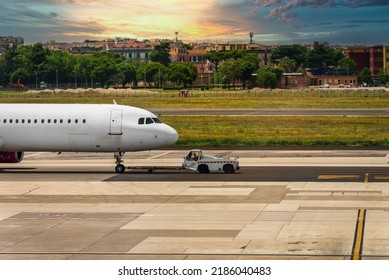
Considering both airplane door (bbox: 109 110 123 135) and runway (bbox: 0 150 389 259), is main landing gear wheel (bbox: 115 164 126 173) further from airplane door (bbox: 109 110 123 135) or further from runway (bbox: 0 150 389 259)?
airplane door (bbox: 109 110 123 135)

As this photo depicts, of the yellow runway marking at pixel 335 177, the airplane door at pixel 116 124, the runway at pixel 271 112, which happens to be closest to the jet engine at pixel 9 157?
the airplane door at pixel 116 124

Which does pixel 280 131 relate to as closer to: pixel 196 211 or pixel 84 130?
pixel 84 130

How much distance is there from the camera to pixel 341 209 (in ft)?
146

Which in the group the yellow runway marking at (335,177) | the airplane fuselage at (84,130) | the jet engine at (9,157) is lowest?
the yellow runway marking at (335,177)

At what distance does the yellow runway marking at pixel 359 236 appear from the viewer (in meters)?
33.7

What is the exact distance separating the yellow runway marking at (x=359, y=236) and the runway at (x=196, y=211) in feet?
0.42

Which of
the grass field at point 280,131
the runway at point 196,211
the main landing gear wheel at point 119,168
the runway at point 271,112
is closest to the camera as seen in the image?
the runway at point 196,211

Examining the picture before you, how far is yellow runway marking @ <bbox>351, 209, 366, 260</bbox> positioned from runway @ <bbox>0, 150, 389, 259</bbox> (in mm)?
129

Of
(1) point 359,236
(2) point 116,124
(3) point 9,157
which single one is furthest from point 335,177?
(3) point 9,157

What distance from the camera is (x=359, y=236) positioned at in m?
37.2

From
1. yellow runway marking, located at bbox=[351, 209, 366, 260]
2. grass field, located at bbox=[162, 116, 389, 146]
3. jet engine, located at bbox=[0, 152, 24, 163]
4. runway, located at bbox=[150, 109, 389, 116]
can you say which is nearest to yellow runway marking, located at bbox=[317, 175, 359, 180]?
yellow runway marking, located at bbox=[351, 209, 366, 260]

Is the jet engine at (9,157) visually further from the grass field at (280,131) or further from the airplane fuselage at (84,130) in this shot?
the grass field at (280,131)
